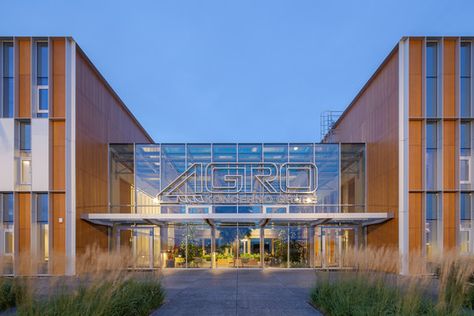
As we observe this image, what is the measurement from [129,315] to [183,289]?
5536 mm

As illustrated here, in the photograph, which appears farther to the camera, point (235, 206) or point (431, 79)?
point (235, 206)

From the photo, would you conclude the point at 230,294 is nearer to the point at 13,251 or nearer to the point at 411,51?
the point at 13,251

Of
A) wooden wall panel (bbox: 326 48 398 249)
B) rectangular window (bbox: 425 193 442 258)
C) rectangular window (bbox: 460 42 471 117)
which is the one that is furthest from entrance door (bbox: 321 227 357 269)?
rectangular window (bbox: 460 42 471 117)

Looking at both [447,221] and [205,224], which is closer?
[447,221]

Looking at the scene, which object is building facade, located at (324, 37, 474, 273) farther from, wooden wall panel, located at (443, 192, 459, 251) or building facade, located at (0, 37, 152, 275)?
building facade, located at (0, 37, 152, 275)

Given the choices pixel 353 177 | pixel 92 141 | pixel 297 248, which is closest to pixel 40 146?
pixel 92 141

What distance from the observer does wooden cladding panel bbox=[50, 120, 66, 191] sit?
1770 cm

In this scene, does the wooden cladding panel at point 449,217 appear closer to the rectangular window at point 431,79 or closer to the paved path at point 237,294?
the rectangular window at point 431,79

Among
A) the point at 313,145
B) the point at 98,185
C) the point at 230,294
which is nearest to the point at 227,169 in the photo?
the point at 313,145

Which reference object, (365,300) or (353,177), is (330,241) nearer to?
(353,177)

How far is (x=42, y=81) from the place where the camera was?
1792cm

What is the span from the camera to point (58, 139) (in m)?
17.8

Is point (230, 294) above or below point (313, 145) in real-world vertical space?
below

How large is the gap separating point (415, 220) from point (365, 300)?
10.2 m
